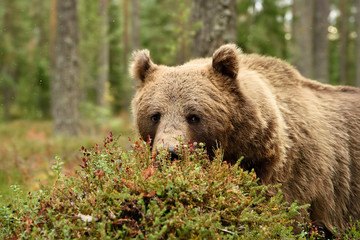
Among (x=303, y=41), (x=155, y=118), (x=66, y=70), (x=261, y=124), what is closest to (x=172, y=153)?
(x=155, y=118)

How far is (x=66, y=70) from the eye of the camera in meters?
11.6

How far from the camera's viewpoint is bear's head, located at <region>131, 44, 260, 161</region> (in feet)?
12.2

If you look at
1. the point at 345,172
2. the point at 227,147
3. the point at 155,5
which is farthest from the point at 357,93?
the point at 155,5

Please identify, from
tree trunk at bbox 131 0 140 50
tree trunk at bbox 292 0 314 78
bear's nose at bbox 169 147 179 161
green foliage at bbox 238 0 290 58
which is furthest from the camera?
tree trunk at bbox 131 0 140 50

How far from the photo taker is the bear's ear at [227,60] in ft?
13.0

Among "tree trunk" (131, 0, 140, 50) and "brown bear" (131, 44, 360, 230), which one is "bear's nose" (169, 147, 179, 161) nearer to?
"brown bear" (131, 44, 360, 230)

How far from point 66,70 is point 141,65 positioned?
25.6ft

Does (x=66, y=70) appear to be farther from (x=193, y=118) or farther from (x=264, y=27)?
(x=193, y=118)

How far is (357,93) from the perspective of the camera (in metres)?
5.34

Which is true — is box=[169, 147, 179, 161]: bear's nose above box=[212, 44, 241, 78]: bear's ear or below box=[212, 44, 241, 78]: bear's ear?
below

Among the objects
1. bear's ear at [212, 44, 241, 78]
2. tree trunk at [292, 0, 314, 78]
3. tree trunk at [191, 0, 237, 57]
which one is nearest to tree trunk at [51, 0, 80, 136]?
tree trunk at [191, 0, 237, 57]

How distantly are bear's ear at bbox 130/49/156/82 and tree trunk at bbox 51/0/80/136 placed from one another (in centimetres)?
764

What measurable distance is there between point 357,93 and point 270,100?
1908 millimetres

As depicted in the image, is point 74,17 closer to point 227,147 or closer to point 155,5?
point 227,147
